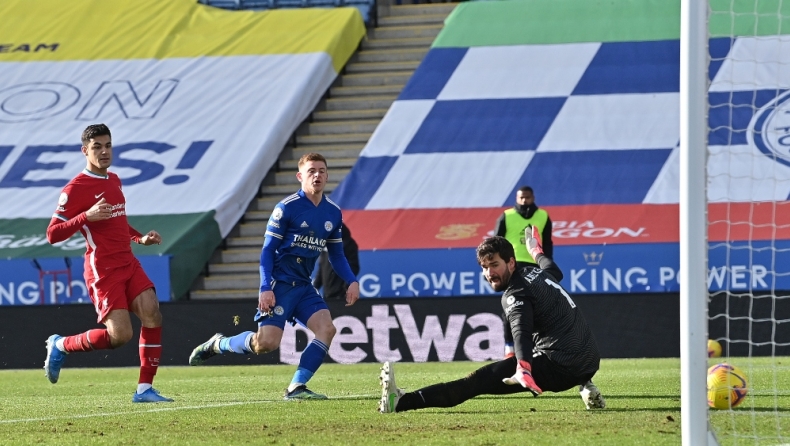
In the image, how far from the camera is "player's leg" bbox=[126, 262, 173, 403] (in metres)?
8.41

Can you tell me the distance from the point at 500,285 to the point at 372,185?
493 inches

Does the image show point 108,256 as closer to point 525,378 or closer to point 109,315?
point 109,315

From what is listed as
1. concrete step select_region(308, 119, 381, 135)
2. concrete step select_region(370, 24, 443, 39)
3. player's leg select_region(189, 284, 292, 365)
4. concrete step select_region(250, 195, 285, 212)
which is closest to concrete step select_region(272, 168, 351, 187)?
concrete step select_region(250, 195, 285, 212)

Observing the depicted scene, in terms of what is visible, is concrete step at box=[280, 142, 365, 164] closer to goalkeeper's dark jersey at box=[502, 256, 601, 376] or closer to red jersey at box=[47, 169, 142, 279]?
red jersey at box=[47, 169, 142, 279]

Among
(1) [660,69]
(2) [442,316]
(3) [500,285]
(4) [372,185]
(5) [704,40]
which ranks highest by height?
(1) [660,69]

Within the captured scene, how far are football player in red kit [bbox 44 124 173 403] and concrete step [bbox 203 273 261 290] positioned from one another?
31.0 ft

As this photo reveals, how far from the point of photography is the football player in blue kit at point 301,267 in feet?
27.5

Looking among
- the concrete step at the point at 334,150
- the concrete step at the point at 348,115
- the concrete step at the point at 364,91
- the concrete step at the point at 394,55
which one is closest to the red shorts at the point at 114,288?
the concrete step at the point at 334,150

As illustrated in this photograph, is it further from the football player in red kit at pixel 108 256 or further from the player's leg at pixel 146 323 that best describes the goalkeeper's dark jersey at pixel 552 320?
the player's leg at pixel 146 323

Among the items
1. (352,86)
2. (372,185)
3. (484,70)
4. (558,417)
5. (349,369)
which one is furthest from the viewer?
(352,86)

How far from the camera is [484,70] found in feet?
66.2

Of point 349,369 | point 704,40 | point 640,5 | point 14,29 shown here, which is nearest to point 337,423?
point 704,40

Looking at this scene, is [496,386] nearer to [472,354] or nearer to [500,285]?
[500,285]

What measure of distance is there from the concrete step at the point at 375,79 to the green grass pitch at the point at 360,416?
1087 cm
